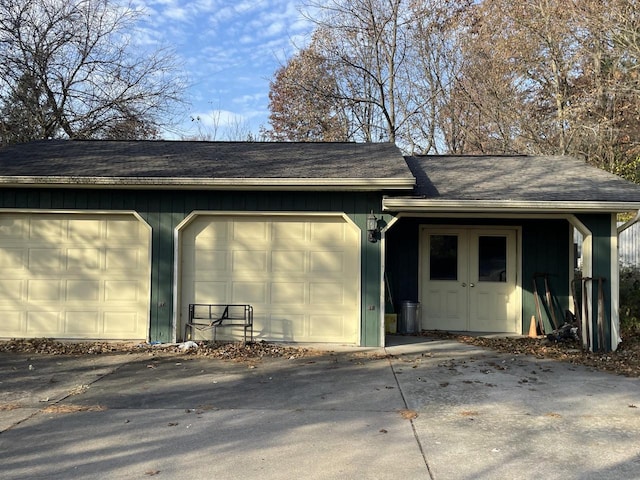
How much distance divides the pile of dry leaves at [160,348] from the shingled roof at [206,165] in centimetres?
Result: 256

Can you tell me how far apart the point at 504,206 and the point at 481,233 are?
234 cm

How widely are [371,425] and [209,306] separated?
4485 millimetres

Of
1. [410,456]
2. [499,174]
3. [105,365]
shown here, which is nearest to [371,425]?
[410,456]

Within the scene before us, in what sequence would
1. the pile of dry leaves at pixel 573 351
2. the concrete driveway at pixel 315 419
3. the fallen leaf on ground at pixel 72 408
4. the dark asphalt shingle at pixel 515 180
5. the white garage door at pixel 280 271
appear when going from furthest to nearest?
the white garage door at pixel 280 271, the dark asphalt shingle at pixel 515 180, the pile of dry leaves at pixel 573 351, the fallen leaf on ground at pixel 72 408, the concrete driveway at pixel 315 419

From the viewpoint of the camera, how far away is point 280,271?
8.30 m

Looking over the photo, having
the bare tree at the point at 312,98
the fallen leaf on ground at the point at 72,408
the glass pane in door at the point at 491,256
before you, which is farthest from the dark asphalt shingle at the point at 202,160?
the bare tree at the point at 312,98

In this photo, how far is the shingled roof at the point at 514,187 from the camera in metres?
7.49

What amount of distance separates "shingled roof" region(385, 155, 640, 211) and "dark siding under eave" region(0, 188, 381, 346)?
130cm

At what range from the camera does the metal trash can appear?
9.31 meters

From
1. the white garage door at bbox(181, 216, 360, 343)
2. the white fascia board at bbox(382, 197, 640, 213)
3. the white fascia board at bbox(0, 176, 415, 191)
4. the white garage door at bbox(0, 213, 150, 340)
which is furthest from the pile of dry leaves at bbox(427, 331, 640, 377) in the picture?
the white garage door at bbox(0, 213, 150, 340)

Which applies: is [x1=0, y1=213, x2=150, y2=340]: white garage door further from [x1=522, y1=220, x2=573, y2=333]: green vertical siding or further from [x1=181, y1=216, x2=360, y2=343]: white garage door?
[x1=522, y1=220, x2=573, y2=333]: green vertical siding

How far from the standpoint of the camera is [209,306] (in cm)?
827

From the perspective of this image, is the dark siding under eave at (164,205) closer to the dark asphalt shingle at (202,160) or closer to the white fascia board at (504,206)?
the dark asphalt shingle at (202,160)

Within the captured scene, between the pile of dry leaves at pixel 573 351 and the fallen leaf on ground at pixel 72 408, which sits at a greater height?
the pile of dry leaves at pixel 573 351
